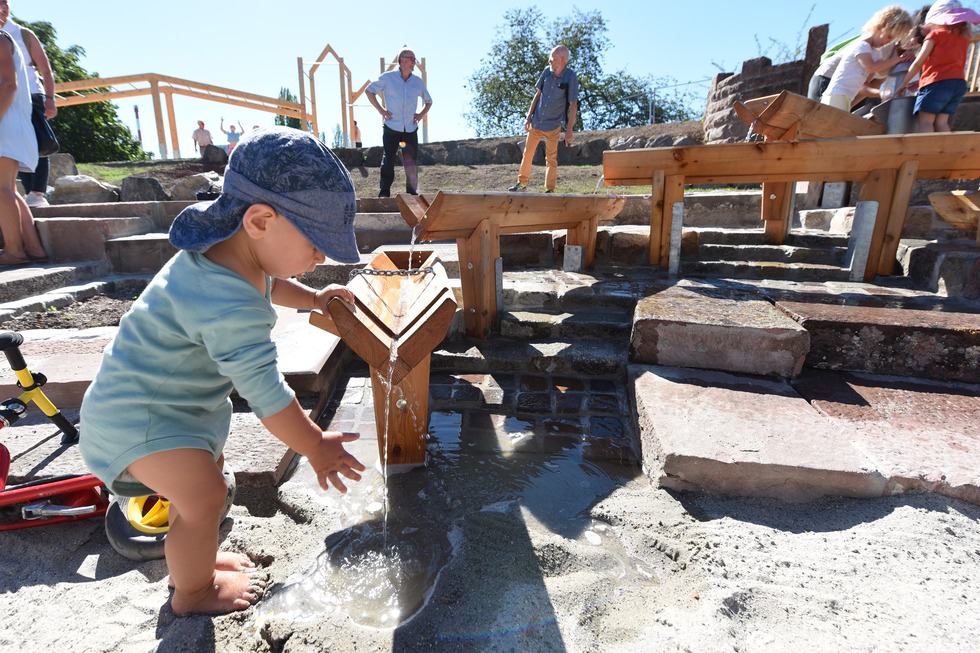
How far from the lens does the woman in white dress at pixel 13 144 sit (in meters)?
4.05

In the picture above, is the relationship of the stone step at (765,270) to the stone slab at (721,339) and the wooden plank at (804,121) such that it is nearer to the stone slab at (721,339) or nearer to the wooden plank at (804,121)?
the wooden plank at (804,121)

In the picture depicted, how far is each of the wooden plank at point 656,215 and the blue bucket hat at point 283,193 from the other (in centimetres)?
363

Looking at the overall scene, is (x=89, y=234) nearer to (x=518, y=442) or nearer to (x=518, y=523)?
(x=518, y=442)

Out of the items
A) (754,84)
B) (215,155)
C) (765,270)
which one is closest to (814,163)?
(765,270)

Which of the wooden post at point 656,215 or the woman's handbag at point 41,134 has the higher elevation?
the woman's handbag at point 41,134

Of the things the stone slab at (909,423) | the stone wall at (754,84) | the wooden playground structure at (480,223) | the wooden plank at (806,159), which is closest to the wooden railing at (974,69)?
the stone wall at (754,84)

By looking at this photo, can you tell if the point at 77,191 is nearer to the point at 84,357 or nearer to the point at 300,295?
the point at 84,357

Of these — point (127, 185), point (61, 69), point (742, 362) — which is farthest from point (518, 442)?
point (61, 69)

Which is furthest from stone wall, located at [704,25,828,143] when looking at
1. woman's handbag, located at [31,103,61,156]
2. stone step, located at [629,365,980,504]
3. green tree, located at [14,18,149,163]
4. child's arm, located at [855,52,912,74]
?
green tree, located at [14,18,149,163]

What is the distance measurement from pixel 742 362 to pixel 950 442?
893 mm

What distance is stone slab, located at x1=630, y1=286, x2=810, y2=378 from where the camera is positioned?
267 cm

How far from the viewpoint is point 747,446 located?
6.56ft

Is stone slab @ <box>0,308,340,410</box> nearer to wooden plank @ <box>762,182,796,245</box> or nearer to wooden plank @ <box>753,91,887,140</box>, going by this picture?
wooden plank @ <box>753,91,887,140</box>

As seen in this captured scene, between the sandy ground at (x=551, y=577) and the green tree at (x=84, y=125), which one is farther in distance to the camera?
the green tree at (x=84, y=125)
